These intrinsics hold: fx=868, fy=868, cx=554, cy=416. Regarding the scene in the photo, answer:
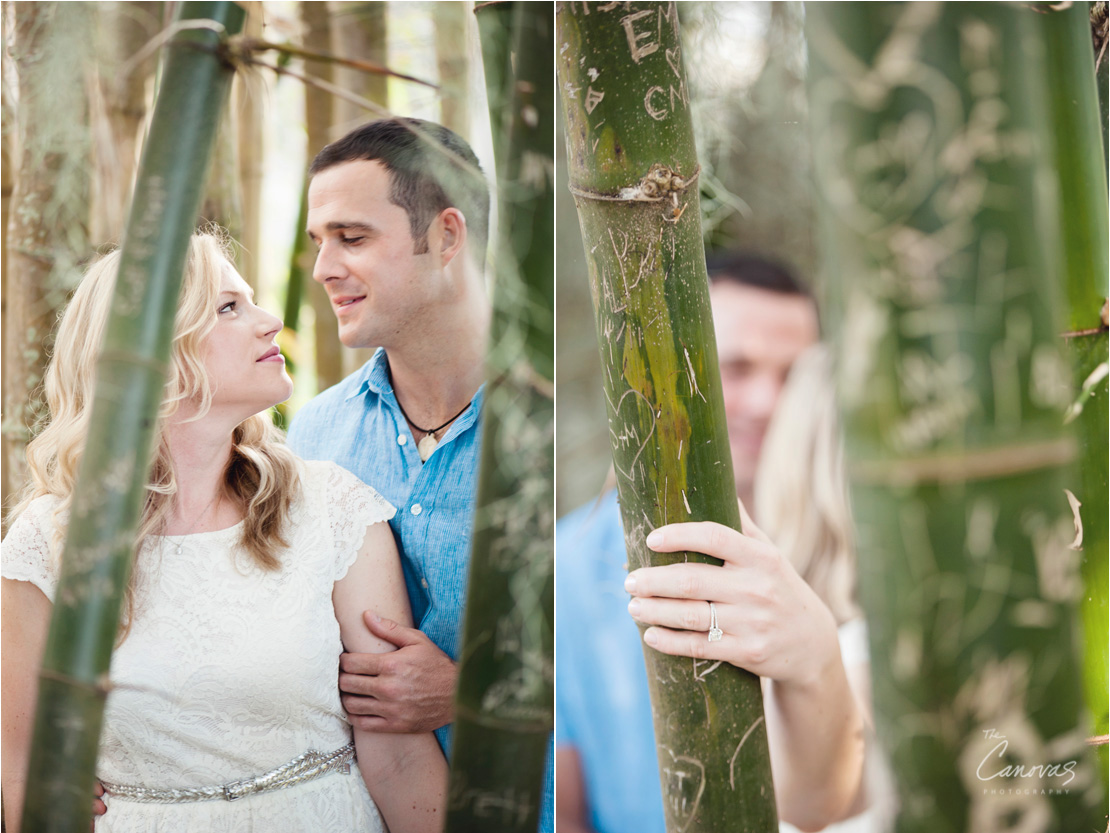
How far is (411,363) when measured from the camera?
1.14 m

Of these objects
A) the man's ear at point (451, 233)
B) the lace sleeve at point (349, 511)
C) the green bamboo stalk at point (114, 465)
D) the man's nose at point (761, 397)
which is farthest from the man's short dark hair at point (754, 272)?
the green bamboo stalk at point (114, 465)

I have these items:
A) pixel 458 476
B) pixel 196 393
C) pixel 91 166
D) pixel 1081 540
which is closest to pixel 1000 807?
pixel 1081 540

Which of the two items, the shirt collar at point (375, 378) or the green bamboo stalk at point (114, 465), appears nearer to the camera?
the green bamboo stalk at point (114, 465)

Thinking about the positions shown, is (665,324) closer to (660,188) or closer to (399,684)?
(660,188)

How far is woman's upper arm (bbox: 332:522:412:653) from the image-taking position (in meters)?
1.12

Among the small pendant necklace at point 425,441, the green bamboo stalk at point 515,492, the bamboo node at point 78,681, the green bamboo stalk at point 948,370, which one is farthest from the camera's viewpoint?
the small pendant necklace at point 425,441

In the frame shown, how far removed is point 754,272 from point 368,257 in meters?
0.51

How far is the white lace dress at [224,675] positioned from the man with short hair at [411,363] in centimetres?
7

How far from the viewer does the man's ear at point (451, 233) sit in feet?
3.74

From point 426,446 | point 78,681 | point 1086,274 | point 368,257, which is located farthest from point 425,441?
point 1086,274

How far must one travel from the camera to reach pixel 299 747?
1.10 m

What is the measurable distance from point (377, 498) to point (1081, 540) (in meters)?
0.88

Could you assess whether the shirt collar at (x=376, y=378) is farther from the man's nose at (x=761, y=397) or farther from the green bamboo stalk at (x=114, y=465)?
the man's nose at (x=761, y=397)

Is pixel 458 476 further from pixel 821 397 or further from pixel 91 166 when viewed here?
pixel 91 166
